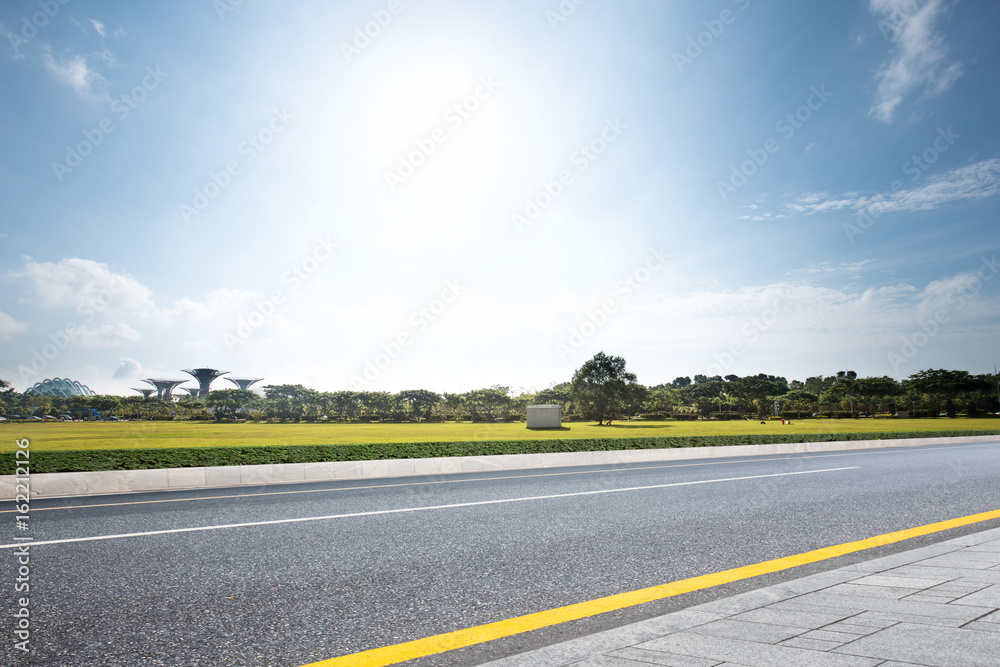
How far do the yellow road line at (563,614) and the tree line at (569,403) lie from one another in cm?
6705

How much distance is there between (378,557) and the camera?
16.6ft

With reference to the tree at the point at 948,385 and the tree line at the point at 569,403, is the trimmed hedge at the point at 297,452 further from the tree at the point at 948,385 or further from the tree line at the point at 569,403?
the tree at the point at 948,385

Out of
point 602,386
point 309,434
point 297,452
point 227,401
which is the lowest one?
point 309,434

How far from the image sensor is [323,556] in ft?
16.7

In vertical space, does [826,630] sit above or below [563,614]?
above

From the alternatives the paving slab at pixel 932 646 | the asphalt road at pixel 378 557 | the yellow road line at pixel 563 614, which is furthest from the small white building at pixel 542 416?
the paving slab at pixel 932 646

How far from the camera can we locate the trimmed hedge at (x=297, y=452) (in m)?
12.3

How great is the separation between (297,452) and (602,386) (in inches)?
2124

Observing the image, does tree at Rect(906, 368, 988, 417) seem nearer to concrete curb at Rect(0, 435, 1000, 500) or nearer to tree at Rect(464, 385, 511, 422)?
tree at Rect(464, 385, 511, 422)

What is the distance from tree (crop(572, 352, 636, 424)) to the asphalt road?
181ft

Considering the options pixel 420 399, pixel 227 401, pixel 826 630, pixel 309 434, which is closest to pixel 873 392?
pixel 420 399

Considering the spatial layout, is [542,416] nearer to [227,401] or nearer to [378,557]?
[378,557]

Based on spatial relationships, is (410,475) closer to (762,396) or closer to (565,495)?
(565,495)

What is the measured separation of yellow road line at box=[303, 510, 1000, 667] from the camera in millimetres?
2955
